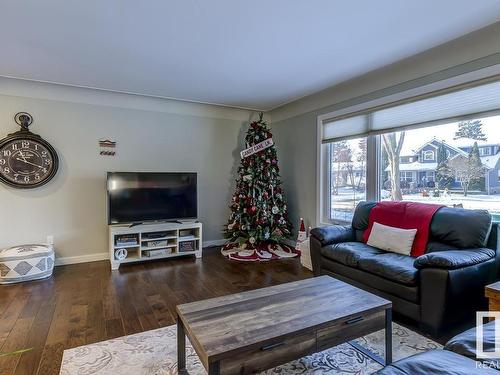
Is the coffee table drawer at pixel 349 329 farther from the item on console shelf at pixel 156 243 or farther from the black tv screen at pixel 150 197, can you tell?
the black tv screen at pixel 150 197

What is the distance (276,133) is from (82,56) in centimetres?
336

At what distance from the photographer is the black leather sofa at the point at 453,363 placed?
1102mm

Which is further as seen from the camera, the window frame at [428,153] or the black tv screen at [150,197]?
the black tv screen at [150,197]

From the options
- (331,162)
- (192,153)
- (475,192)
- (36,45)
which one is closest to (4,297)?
(36,45)

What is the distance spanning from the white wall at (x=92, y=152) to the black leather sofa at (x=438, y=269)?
2886 millimetres

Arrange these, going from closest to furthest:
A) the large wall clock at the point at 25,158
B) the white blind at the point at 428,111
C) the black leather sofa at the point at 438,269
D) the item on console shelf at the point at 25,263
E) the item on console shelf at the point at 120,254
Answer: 1. the black leather sofa at the point at 438,269
2. the white blind at the point at 428,111
3. the item on console shelf at the point at 25,263
4. the large wall clock at the point at 25,158
5. the item on console shelf at the point at 120,254

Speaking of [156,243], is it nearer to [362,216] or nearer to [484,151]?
[362,216]

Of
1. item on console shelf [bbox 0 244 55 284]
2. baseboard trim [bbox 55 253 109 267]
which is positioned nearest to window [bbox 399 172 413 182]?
baseboard trim [bbox 55 253 109 267]

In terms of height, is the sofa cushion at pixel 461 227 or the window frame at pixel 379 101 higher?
the window frame at pixel 379 101

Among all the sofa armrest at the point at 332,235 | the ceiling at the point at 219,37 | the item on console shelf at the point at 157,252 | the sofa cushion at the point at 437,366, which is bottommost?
the item on console shelf at the point at 157,252

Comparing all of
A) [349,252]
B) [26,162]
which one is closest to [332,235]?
[349,252]

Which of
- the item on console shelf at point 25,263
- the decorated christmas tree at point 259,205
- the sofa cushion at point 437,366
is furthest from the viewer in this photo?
the decorated christmas tree at point 259,205

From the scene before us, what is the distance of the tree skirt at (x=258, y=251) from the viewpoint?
4.48 meters

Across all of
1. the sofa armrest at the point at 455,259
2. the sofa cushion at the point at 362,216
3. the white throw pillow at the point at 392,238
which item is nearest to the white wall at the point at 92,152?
the sofa cushion at the point at 362,216
